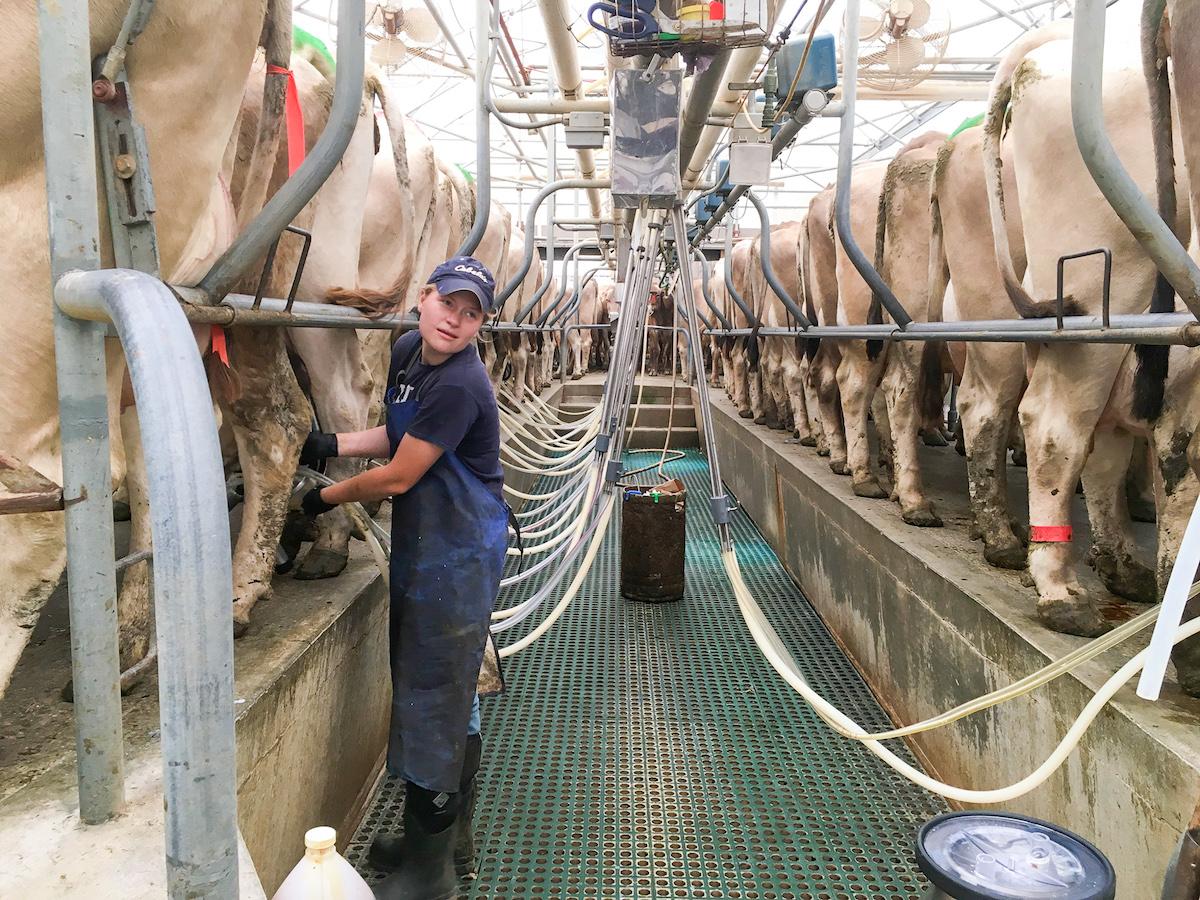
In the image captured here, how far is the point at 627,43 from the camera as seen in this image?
264 centimetres

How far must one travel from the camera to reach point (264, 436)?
2633 mm

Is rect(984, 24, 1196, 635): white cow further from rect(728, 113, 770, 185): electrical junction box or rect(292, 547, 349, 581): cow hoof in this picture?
rect(292, 547, 349, 581): cow hoof

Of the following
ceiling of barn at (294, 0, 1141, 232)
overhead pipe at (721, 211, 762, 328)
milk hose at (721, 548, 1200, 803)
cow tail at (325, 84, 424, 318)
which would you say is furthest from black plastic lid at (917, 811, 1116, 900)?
overhead pipe at (721, 211, 762, 328)

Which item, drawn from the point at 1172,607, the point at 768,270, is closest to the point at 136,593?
the point at 1172,607

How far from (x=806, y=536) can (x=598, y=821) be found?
264 centimetres

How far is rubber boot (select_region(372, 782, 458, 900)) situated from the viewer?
205 centimetres

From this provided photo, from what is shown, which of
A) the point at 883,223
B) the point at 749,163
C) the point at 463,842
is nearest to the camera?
the point at 463,842

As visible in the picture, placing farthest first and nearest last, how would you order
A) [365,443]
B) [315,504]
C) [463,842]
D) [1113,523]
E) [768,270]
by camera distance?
[768,270], [1113,523], [365,443], [463,842], [315,504]

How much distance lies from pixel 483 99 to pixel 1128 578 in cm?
319

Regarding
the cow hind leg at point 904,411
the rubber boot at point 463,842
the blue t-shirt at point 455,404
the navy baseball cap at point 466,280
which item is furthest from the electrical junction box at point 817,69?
the rubber boot at point 463,842

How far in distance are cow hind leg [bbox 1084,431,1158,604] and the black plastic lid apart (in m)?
1.53

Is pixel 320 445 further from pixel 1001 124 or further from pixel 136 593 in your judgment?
pixel 1001 124

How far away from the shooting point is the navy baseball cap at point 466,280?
78.6 inches

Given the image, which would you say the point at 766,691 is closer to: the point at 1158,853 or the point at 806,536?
the point at 806,536
